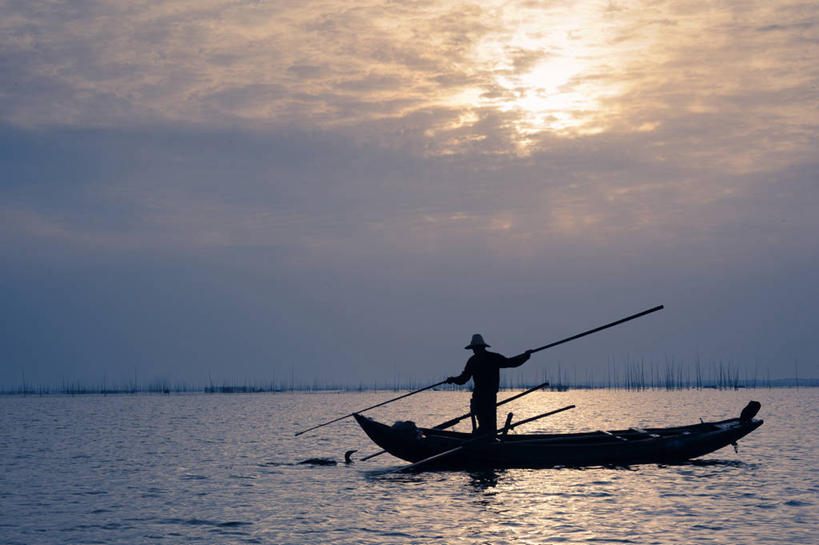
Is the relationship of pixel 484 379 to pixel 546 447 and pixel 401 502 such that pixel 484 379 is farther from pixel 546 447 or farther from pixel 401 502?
pixel 401 502

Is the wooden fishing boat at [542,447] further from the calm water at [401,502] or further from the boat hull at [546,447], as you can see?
the calm water at [401,502]

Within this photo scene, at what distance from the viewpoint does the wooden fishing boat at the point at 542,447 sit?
65.2ft

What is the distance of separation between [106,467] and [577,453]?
1586 cm

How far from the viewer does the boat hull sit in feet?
65.2

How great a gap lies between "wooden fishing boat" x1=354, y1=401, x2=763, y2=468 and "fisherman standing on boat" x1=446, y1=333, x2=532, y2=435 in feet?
1.59

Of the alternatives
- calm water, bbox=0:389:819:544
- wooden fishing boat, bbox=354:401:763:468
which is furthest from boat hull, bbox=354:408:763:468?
calm water, bbox=0:389:819:544

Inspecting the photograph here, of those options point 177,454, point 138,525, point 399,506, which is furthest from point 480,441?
point 177,454

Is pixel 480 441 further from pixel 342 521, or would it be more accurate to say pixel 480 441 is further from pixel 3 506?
pixel 3 506

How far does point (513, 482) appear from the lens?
64.2ft

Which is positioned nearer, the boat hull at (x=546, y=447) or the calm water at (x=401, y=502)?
the calm water at (x=401, y=502)

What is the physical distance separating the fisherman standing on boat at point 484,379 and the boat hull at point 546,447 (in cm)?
51

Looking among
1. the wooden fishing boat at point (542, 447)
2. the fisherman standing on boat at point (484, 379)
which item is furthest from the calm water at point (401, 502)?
the fisherman standing on boat at point (484, 379)

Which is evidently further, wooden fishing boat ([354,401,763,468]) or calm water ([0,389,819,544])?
wooden fishing boat ([354,401,763,468])

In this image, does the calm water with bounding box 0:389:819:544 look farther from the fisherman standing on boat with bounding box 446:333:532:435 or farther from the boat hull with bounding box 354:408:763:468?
the fisherman standing on boat with bounding box 446:333:532:435
